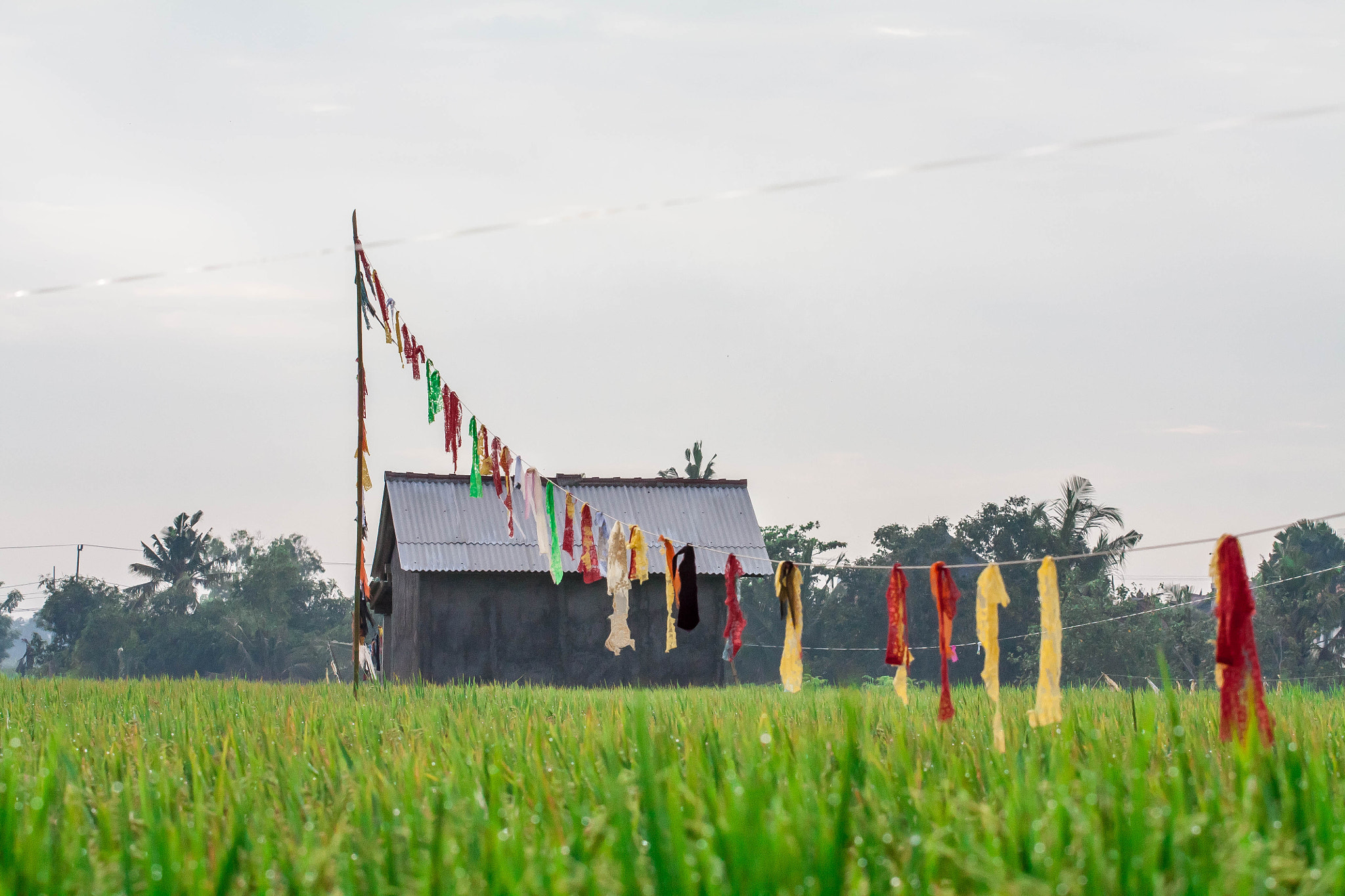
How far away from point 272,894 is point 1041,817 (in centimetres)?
179

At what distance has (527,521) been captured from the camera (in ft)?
72.0

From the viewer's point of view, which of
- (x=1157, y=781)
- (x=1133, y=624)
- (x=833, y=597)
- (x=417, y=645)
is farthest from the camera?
(x=833, y=597)

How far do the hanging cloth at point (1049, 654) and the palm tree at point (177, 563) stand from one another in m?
62.9

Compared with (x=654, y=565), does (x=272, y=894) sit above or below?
below

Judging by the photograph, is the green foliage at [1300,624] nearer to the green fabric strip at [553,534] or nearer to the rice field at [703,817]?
the green fabric strip at [553,534]

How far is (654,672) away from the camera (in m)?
20.8

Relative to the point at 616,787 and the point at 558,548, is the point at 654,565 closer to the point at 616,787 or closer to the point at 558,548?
the point at 558,548

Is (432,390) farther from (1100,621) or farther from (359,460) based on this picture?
(1100,621)

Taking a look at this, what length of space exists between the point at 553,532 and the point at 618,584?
0.96m

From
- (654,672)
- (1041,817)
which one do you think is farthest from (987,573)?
(654,672)

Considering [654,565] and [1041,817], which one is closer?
[1041,817]

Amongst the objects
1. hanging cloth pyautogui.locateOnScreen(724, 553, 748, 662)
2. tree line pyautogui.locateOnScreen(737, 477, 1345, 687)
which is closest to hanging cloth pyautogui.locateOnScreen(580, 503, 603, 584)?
hanging cloth pyautogui.locateOnScreen(724, 553, 748, 662)

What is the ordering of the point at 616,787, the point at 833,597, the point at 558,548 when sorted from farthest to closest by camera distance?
the point at 833,597
the point at 558,548
the point at 616,787

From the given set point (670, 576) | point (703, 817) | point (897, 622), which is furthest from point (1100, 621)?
point (703, 817)
